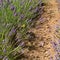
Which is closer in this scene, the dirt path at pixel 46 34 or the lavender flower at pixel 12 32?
the lavender flower at pixel 12 32

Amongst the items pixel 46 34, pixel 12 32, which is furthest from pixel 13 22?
pixel 46 34

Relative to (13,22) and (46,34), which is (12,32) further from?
(46,34)

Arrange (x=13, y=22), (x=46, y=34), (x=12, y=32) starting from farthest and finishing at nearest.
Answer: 1. (x=46, y=34)
2. (x=13, y=22)
3. (x=12, y=32)

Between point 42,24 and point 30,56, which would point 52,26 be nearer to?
point 42,24

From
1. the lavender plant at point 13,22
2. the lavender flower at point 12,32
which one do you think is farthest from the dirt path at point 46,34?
the lavender flower at point 12,32

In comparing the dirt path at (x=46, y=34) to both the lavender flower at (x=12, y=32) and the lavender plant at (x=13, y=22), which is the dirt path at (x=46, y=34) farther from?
the lavender flower at (x=12, y=32)

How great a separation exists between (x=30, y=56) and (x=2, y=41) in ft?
1.23

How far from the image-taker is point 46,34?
10.1ft

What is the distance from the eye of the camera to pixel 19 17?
2.94 m

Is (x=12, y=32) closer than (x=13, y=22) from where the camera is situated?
Yes

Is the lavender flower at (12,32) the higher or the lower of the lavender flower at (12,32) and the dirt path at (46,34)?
the higher

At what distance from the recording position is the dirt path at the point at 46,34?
276 cm

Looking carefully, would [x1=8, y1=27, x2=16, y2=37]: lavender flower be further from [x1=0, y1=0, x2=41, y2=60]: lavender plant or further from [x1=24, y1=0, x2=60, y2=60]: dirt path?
[x1=24, y1=0, x2=60, y2=60]: dirt path

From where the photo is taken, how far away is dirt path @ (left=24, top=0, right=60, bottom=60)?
9.05 ft
